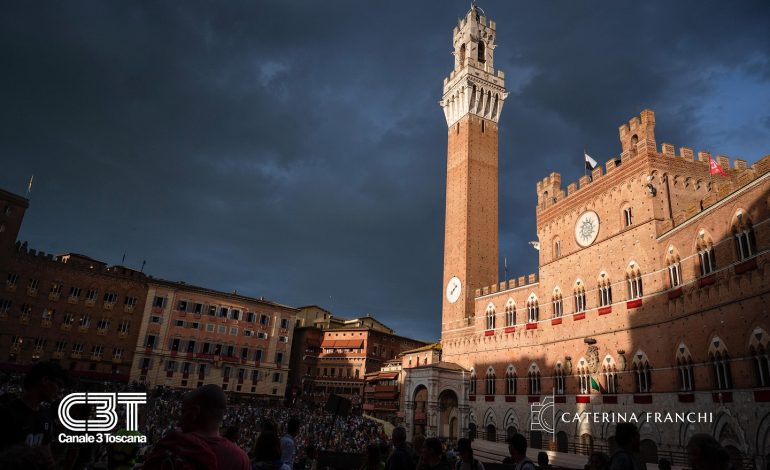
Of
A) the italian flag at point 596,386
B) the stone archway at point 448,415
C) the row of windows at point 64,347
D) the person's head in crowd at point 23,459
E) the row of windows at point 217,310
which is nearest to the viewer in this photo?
the person's head in crowd at point 23,459

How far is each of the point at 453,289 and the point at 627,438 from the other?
4103 centimetres

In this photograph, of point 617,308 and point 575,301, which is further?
point 575,301

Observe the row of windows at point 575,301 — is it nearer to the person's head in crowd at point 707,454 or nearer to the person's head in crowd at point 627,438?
the person's head in crowd at point 627,438

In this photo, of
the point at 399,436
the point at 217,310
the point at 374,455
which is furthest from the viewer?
the point at 217,310

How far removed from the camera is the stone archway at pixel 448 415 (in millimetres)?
40156

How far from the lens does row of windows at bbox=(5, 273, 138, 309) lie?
145 feet

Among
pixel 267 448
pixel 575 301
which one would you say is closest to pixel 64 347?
pixel 575 301

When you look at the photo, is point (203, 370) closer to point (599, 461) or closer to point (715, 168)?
point (715, 168)

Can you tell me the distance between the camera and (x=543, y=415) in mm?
32781

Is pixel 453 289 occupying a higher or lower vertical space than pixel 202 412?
higher

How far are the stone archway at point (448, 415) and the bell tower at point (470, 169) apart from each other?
20.0ft

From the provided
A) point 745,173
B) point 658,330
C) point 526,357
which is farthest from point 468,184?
point 745,173

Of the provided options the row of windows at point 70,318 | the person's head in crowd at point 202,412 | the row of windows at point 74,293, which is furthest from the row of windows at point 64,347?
the person's head in crowd at point 202,412

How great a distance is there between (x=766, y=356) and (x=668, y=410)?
263 inches
